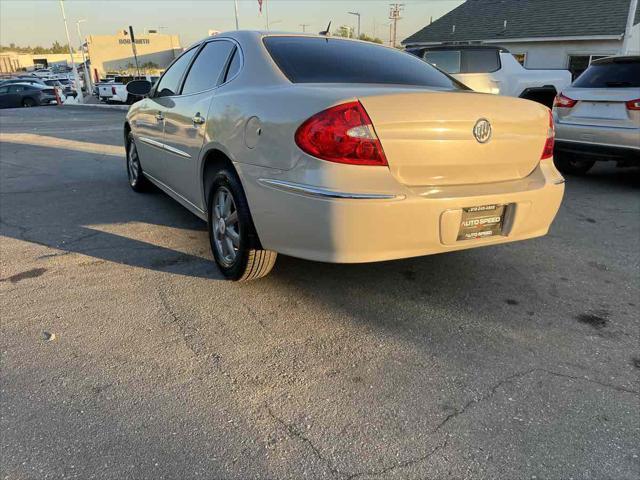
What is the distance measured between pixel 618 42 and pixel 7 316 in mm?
22310

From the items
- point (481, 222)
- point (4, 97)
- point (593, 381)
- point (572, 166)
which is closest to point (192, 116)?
point (481, 222)

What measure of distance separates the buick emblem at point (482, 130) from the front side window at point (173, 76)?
2742mm

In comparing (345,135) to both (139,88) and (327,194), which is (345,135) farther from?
(139,88)

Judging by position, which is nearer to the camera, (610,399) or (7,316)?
(610,399)

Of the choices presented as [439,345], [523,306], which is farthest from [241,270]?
[523,306]

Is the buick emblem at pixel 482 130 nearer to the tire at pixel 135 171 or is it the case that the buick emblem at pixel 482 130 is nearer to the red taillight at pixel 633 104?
the tire at pixel 135 171

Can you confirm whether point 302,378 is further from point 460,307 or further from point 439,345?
point 460,307

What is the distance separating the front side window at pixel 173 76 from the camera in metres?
4.52

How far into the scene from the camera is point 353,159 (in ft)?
8.34

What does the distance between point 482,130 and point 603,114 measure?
440 cm

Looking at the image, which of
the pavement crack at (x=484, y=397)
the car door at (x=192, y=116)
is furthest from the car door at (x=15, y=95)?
the pavement crack at (x=484, y=397)

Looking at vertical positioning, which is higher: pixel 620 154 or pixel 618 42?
pixel 618 42

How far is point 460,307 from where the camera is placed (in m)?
3.17

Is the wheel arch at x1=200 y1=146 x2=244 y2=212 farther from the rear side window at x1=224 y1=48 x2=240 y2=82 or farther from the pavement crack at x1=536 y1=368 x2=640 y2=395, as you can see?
the pavement crack at x1=536 y1=368 x2=640 y2=395
